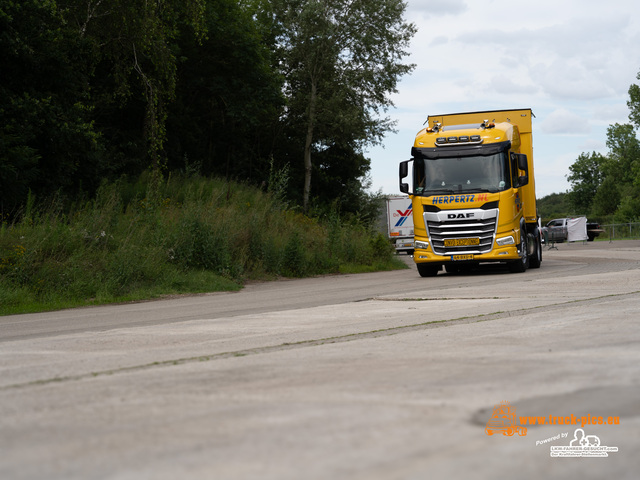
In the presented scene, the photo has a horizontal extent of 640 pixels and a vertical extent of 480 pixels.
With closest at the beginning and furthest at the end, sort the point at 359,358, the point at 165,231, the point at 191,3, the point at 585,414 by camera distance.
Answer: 1. the point at 585,414
2. the point at 359,358
3. the point at 165,231
4. the point at 191,3

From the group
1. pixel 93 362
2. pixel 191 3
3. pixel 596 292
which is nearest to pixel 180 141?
pixel 191 3

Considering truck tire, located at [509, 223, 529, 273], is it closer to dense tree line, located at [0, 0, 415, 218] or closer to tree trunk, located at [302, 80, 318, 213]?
dense tree line, located at [0, 0, 415, 218]

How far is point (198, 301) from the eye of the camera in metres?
14.9

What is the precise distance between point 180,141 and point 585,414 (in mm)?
37341

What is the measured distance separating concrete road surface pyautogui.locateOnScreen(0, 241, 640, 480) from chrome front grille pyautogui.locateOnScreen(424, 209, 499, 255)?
11.7m

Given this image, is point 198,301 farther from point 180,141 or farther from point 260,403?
point 180,141

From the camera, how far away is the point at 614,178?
433 ft

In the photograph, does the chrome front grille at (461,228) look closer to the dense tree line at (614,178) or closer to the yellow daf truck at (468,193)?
the yellow daf truck at (468,193)

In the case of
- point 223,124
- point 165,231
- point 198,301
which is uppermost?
point 223,124

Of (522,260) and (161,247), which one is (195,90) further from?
(522,260)
